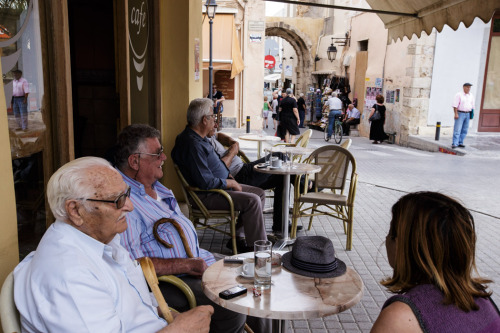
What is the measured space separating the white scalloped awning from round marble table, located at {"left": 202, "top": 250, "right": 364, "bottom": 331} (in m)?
3.41

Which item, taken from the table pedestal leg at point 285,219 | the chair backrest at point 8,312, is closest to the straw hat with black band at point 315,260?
the chair backrest at point 8,312

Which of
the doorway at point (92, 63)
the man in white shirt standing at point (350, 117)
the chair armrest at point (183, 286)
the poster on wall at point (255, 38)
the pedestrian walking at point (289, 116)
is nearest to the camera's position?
the chair armrest at point (183, 286)

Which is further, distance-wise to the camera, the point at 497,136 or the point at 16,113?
the point at 497,136

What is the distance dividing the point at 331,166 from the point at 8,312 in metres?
4.12

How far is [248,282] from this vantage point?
2.10 metres

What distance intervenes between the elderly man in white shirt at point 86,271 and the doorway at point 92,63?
3862 millimetres

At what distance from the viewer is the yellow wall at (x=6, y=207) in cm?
182

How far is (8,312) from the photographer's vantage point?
1.49 meters

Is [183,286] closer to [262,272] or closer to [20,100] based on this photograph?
[262,272]

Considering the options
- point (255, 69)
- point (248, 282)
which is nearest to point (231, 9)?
point (255, 69)

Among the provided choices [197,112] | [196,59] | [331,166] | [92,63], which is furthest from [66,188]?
[196,59]

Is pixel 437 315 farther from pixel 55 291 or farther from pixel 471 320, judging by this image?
pixel 55 291

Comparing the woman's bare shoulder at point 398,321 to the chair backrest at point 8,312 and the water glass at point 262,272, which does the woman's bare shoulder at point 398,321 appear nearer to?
the water glass at point 262,272

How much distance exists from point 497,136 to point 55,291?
15.4 m
